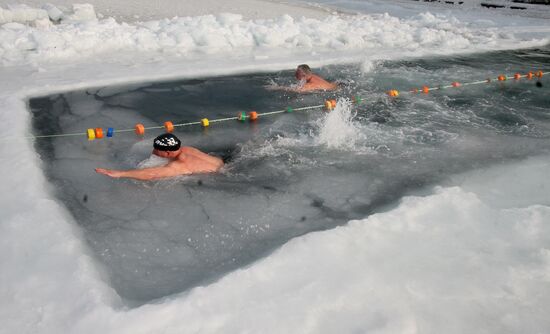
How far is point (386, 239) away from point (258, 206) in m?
1.28

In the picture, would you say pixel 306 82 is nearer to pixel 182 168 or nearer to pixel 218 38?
pixel 218 38

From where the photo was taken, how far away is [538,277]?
3467mm

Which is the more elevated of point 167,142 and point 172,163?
point 167,142

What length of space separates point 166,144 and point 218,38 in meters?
6.15

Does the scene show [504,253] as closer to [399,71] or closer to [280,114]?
[280,114]

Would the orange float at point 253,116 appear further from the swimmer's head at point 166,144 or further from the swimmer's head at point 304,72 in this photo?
the swimmer's head at point 166,144

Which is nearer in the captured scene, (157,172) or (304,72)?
(157,172)

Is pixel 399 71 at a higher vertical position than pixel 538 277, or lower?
higher

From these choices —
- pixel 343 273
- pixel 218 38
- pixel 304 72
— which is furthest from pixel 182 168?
pixel 218 38

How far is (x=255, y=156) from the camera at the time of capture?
18.5 feet

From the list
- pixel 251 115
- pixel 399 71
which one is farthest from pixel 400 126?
pixel 399 71

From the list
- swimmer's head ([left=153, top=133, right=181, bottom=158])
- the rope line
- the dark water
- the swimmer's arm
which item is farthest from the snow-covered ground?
swimmer's head ([left=153, top=133, right=181, bottom=158])

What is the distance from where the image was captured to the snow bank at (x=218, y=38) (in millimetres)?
9250

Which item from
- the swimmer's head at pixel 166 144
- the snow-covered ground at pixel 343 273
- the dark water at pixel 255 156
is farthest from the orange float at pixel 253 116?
the snow-covered ground at pixel 343 273
